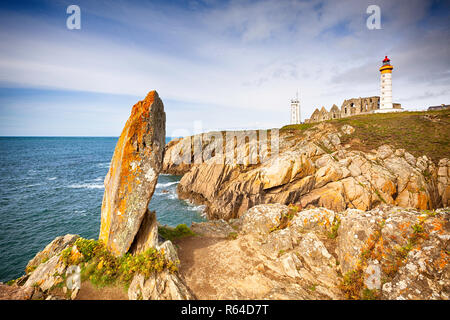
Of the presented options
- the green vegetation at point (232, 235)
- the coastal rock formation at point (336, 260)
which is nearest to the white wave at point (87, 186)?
the green vegetation at point (232, 235)

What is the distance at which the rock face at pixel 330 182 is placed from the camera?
23578mm

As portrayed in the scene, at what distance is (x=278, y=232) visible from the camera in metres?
10.8

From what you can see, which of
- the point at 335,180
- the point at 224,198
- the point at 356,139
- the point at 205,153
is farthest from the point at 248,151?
the point at 356,139

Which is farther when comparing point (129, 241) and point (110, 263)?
point (129, 241)

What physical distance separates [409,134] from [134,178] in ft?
154

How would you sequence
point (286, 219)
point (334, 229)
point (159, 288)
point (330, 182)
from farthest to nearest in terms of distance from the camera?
point (330, 182) < point (286, 219) < point (334, 229) < point (159, 288)

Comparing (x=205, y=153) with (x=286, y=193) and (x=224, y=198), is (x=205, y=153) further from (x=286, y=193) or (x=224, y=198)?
(x=286, y=193)

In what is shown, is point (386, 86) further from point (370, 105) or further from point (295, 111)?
point (295, 111)

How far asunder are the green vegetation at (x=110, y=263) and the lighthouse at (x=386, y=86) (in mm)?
63335

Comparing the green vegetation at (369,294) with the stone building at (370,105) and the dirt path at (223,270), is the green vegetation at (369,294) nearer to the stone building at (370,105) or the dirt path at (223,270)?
the dirt path at (223,270)

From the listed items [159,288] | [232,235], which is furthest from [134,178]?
[232,235]

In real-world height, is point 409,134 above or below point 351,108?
below

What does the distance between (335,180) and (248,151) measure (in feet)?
48.7

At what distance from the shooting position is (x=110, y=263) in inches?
322
